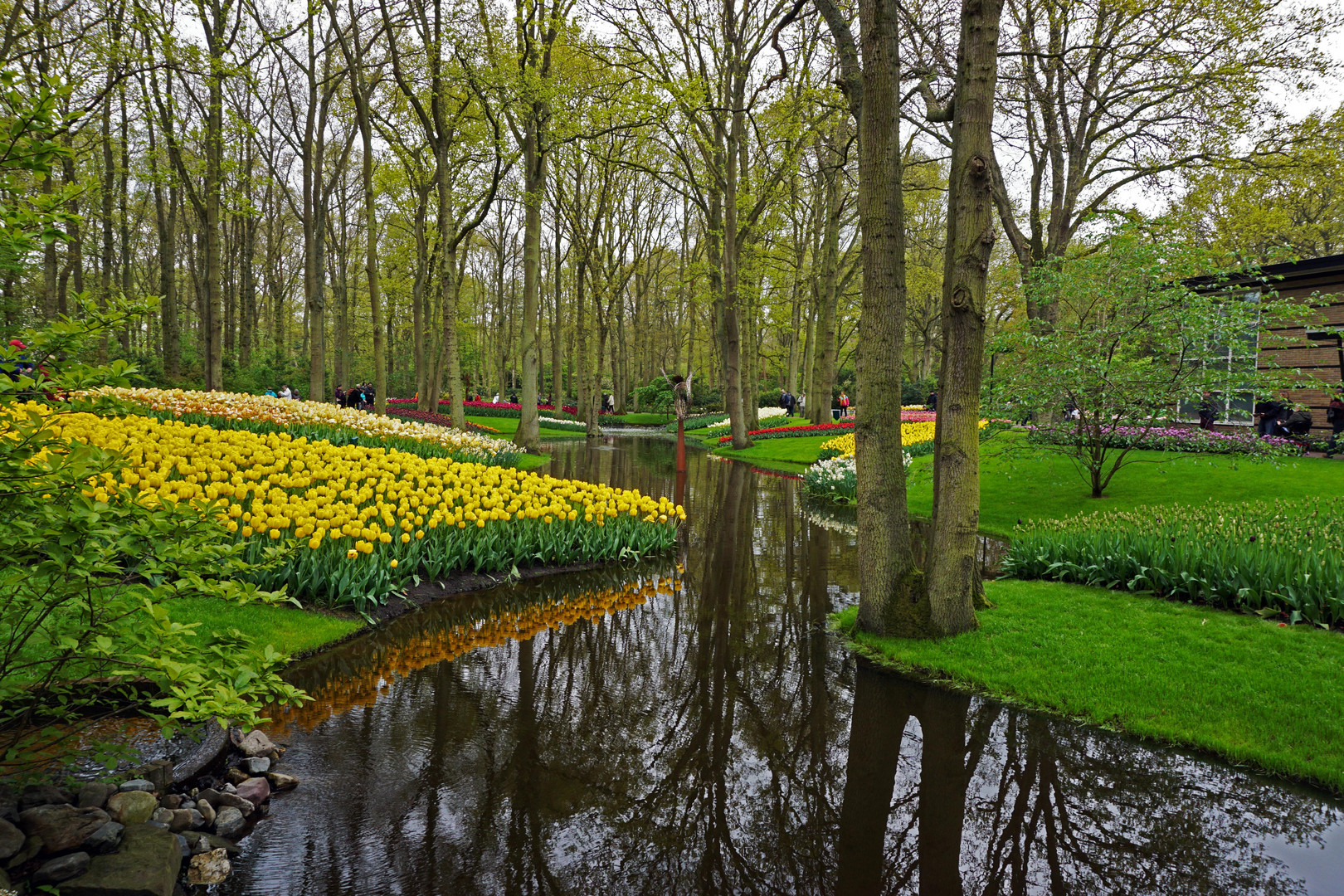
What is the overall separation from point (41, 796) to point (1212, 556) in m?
8.32

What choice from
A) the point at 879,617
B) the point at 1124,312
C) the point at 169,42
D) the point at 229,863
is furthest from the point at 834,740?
the point at 169,42

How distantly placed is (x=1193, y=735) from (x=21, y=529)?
236 inches

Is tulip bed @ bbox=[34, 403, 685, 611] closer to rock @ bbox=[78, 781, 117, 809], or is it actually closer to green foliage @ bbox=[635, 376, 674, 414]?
rock @ bbox=[78, 781, 117, 809]

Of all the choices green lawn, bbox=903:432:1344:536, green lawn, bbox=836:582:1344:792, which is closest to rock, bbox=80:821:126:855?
green lawn, bbox=836:582:1344:792

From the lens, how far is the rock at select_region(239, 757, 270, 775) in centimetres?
343

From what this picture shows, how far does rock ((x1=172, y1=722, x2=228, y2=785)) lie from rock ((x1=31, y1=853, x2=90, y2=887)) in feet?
2.35

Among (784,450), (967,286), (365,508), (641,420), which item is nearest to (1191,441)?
(967,286)

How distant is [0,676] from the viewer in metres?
2.35

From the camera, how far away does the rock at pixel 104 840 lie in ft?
8.39

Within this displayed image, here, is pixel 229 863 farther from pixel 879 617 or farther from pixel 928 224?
pixel 928 224

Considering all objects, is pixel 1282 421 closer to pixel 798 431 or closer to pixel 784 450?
pixel 784 450

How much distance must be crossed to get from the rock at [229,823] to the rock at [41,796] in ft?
1.89

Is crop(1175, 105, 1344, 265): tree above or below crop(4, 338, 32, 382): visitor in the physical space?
above

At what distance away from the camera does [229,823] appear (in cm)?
303
